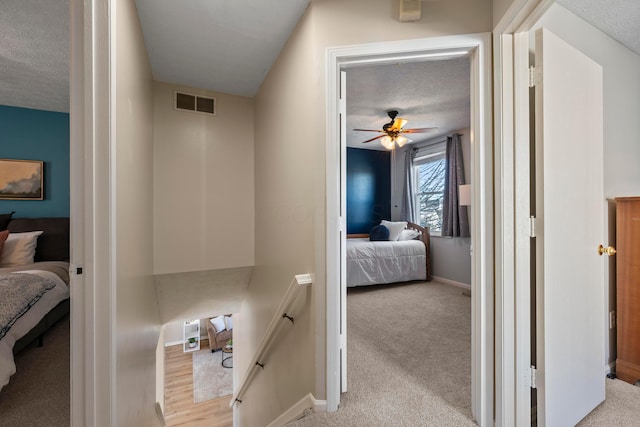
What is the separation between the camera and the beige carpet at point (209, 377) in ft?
16.3

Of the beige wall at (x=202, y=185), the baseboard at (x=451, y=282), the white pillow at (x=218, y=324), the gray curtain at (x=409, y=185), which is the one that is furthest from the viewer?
the white pillow at (x=218, y=324)

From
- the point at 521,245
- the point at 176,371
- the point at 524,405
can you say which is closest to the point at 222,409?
the point at 176,371

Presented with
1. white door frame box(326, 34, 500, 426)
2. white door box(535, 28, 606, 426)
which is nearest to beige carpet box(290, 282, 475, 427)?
white door frame box(326, 34, 500, 426)

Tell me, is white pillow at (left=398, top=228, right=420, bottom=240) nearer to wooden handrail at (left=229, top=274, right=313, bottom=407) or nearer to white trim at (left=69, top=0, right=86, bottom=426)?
wooden handrail at (left=229, top=274, right=313, bottom=407)

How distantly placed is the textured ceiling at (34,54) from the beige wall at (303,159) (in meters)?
1.49

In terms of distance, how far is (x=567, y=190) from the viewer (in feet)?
4.69

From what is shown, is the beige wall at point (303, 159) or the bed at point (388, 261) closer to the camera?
the beige wall at point (303, 159)

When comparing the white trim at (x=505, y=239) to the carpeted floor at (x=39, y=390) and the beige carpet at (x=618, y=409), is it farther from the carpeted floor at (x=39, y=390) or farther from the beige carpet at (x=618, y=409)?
the carpeted floor at (x=39, y=390)

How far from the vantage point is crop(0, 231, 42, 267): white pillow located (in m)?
2.36

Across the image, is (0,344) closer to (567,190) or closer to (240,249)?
(240,249)

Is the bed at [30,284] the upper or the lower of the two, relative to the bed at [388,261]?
upper

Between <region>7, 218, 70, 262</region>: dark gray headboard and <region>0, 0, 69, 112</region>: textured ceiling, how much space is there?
3.96 ft

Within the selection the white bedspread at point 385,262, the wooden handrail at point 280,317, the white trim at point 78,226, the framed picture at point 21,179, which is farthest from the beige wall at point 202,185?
the white trim at point 78,226

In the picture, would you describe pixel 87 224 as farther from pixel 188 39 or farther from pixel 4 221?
pixel 4 221
